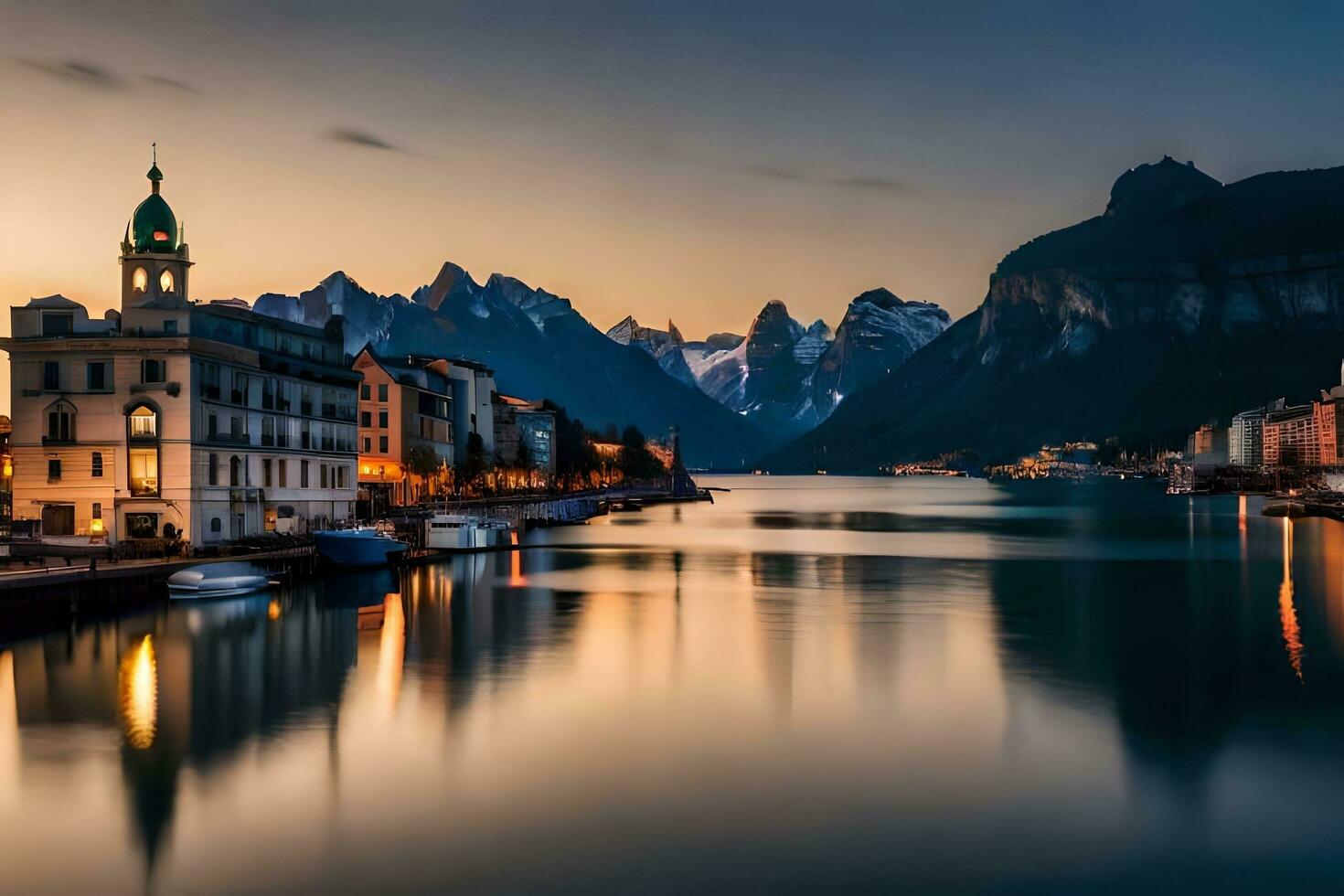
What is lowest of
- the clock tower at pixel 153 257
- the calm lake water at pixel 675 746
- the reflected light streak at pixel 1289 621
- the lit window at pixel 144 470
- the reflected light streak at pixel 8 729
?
the reflected light streak at pixel 1289 621

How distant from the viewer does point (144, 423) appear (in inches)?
2781

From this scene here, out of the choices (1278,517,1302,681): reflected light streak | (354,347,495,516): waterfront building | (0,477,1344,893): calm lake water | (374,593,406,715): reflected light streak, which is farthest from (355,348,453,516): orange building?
(1278,517,1302,681): reflected light streak

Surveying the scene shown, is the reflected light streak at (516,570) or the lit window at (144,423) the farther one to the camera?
the reflected light streak at (516,570)

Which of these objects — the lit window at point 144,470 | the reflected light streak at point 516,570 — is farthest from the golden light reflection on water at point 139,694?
the reflected light streak at point 516,570

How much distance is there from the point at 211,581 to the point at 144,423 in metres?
12.6

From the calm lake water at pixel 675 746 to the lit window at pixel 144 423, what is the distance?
39.2 ft

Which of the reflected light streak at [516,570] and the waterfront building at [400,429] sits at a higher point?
the waterfront building at [400,429]

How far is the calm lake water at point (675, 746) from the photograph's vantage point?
25.5m

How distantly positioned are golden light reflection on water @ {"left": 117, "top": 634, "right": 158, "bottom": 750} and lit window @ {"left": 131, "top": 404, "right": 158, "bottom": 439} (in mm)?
20730

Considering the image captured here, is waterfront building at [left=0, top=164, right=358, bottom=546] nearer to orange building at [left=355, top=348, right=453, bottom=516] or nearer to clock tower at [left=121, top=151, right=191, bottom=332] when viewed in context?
clock tower at [left=121, top=151, right=191, bottom=332]

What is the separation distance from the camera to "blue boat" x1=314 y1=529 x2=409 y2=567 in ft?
261

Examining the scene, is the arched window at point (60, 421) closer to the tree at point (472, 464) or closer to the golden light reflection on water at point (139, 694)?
the golden light reflection on water at point (139, 694)

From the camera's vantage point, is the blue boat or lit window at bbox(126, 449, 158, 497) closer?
lit window at bbox(126, 449, 158, 497)

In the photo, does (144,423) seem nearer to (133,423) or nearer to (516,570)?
(133,423)
